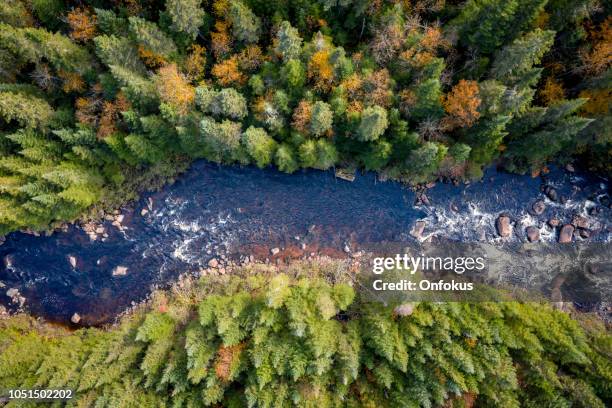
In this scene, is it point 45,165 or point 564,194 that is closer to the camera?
point 45,165

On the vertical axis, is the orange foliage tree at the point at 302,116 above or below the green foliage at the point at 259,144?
above

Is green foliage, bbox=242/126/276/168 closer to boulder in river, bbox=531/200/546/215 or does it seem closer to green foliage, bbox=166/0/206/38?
green foliage, bbox=166/0/206/38

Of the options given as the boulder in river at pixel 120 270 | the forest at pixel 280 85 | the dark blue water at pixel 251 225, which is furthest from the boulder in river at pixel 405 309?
the boulder in river at pixel 120 270

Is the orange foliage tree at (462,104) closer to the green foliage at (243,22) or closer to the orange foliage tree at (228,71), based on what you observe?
the green foliage at (243,22)

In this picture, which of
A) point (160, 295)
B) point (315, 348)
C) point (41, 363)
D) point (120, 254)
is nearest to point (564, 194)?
point (315, 348)

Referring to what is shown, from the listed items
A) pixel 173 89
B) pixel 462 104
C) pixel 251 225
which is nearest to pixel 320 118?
pixel 462 104

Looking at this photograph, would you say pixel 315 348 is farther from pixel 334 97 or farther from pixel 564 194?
pixel 564 194
